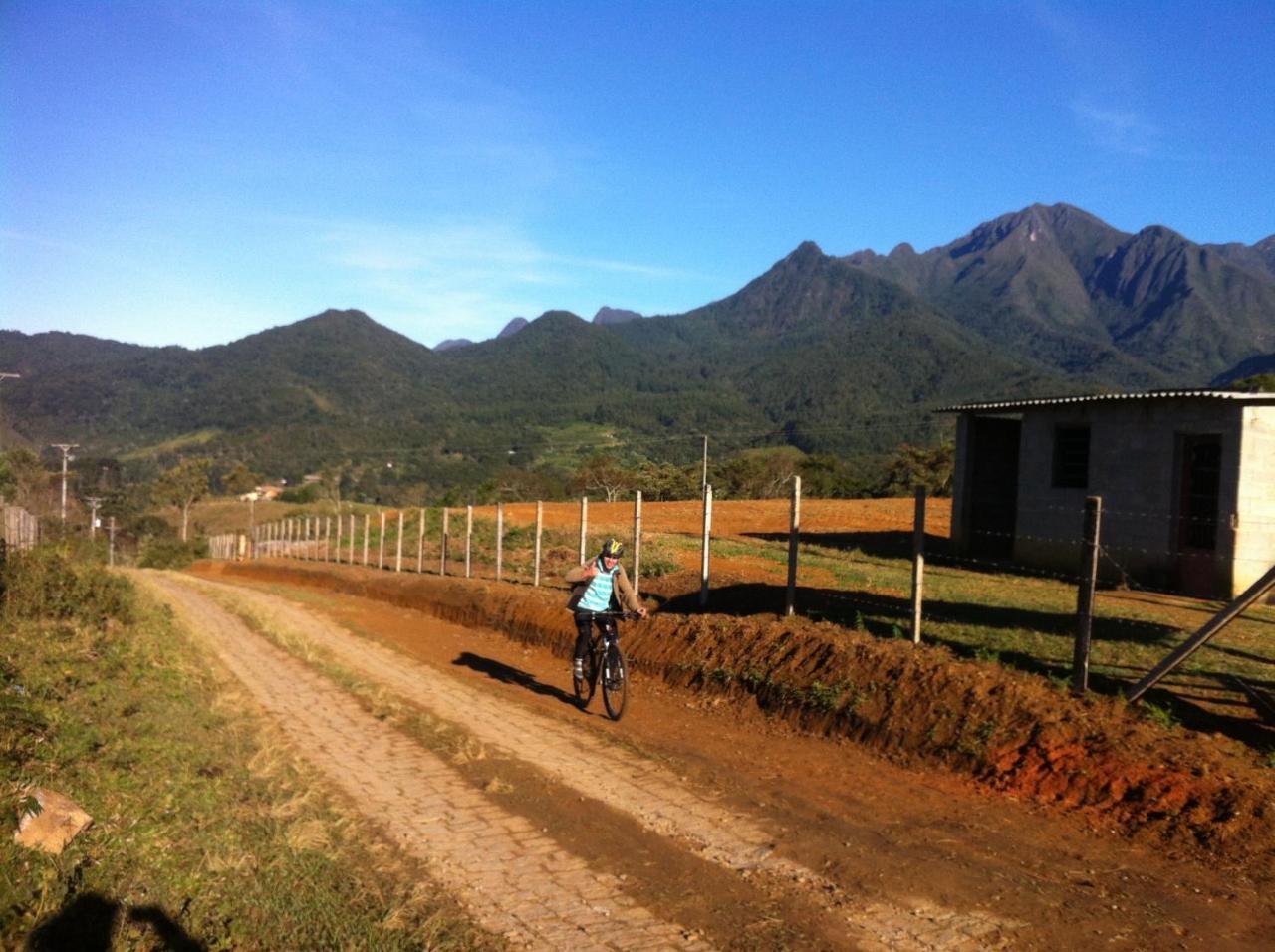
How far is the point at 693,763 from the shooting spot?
8078 millimetres

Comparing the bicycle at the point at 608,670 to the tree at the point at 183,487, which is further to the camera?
the tree at the point at 183,487

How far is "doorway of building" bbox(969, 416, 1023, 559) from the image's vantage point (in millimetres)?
23188

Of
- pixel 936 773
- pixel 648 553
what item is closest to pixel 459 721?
pixel 936 773

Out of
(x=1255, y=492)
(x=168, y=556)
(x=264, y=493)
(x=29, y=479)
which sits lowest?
(x=168, y=556)

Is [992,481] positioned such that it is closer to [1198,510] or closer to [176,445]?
[1198,510]

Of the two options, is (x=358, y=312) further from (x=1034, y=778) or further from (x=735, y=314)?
(x=1034, y=778)

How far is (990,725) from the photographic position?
7730 millimetres

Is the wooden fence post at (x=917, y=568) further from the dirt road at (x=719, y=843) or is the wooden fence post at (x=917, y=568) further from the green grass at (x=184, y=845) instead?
the green grass at (x=184, y=845)

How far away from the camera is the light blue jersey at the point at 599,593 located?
10.3m

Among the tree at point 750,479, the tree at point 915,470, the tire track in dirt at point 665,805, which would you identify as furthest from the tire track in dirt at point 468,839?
the tree at point 915,470

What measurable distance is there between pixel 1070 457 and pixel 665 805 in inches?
644

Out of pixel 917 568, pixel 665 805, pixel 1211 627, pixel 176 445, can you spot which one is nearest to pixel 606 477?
pixel 917 568

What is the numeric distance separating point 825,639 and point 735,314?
183 m

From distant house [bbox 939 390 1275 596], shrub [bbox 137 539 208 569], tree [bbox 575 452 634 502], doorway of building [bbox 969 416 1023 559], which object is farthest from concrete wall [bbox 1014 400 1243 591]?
shrub [bbox 137 539 208 569]
